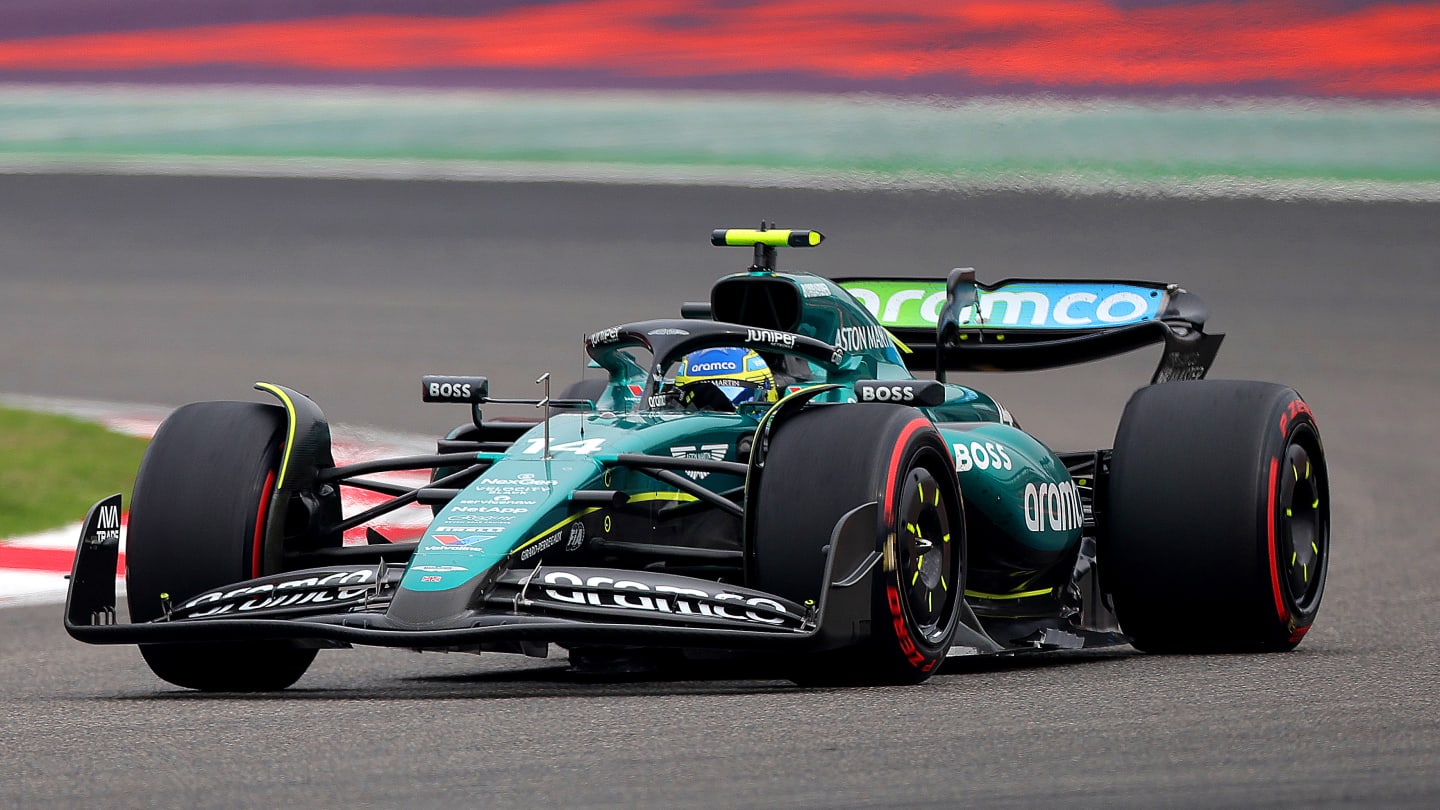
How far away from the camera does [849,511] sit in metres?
7.19

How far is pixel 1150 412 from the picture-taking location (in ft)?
29.3

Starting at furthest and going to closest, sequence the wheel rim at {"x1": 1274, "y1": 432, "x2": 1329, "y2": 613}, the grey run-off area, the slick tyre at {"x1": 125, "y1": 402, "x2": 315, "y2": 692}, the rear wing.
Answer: the grey run-off area → the rear wing → the wheel rim at {"x1": 1274, "y1": 432, "x2": 1329, "y2": 613} → the slick tyre at {"x1": 125, "y1": 402, "x2": 315, "y2": 692}

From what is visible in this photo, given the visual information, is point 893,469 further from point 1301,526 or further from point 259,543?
point 1301,526

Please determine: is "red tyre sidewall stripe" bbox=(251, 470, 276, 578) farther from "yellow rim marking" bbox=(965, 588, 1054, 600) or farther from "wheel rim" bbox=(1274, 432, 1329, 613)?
"wheel rim" bbox=(1274, 432, 1329, 613)

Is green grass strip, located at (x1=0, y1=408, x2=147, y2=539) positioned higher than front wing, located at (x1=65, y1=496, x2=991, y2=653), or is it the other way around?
front wing, located at (x1=65, y1=496, x2=991, y2=653)

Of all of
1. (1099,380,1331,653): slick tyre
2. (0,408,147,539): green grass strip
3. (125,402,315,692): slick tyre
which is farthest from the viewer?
(0,408,147,539): green grass strip

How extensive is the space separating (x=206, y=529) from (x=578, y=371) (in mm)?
10918

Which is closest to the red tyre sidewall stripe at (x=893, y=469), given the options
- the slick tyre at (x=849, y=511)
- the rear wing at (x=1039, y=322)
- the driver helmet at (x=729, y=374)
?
the slick tyre at (x=849, y=511)

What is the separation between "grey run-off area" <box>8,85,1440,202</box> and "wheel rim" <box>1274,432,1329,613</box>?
28.4ft

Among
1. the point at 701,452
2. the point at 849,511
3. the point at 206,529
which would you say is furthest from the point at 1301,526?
the point at 206,529

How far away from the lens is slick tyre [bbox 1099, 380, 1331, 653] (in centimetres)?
870

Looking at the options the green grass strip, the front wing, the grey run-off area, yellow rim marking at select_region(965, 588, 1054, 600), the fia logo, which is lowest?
the green grass strip

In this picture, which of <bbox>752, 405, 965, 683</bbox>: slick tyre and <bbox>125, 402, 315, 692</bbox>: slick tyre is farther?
<bbox>125, 402, 315, 692</bbox>: slick tyre

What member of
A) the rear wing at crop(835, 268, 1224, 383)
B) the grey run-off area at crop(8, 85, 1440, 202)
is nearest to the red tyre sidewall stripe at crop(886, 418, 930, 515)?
the rear wing at crop(835, 268, 1224, 383)
